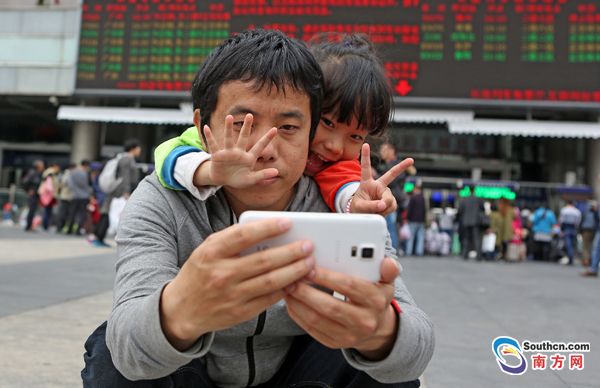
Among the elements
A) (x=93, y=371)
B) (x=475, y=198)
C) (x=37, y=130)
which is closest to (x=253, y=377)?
(x=93, y=371)

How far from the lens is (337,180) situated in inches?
57.7

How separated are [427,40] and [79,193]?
24.2 feet

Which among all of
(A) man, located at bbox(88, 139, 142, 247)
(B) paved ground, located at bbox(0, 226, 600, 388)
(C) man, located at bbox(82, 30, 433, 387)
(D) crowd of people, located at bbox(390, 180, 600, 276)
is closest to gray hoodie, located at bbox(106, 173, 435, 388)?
(C) man, located at bbox(82, 30, 433, 387)

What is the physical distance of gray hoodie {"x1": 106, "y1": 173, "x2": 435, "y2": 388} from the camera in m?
0.86

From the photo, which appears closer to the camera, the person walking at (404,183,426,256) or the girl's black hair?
the girl's black hair

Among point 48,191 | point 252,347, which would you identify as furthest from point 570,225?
point 48,191

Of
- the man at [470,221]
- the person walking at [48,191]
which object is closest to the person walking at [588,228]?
the man at [470,221]

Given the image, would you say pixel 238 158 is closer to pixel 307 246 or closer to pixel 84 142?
pixel 307 246

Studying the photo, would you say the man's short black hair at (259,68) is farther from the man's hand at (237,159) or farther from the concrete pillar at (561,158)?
the concrete pillar at (561,158)

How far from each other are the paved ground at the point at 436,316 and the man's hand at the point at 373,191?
1235 mm

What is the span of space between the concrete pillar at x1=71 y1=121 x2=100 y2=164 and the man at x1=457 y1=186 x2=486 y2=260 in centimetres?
1020

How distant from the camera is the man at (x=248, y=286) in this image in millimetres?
752

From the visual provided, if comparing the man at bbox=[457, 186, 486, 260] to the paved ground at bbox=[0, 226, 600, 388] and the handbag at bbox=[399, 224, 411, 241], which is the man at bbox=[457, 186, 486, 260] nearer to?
the handbag at bbox=[399, 224, 411, 241]

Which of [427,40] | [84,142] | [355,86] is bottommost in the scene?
[355,86]
